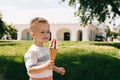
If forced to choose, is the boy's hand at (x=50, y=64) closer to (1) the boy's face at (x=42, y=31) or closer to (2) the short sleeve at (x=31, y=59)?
(2) the short sleeve at (x=31, y=59)

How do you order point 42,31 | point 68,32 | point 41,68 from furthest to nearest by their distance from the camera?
point 68,32
point 42,31
point 41,68

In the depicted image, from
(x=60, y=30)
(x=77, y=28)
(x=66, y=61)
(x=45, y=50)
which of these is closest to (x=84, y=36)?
(x=77, y=28)

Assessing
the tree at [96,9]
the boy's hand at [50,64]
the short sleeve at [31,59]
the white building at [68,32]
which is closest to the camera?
the boy's hand at [50,64]

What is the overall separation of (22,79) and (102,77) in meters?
2.47

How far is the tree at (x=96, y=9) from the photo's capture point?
141ft

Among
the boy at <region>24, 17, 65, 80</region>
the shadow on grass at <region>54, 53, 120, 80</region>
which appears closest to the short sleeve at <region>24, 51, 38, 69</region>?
the boy at <region>24, 17, 65, 80</region>

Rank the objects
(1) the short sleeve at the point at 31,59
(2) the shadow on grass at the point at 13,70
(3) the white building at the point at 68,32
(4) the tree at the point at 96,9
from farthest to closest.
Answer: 1. (3) the white building at the point at 68,32
2. (4) the tree at the point at 96,9
3. (2) the shadow on grass at the point at 13,70
4. (1) the short sleeve at the point at 31,59

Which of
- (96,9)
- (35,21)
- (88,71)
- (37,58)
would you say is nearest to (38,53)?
(37,58)

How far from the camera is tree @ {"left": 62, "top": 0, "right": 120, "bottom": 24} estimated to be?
42875 millimetres

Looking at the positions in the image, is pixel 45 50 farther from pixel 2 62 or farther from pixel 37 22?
pixel 2 62

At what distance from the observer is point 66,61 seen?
13.5m

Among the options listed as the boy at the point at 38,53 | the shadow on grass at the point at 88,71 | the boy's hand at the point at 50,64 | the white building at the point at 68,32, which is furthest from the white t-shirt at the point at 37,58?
the white building at the point at 68,32

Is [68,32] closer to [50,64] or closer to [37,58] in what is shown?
[37,58]

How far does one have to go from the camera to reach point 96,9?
44.0 m
